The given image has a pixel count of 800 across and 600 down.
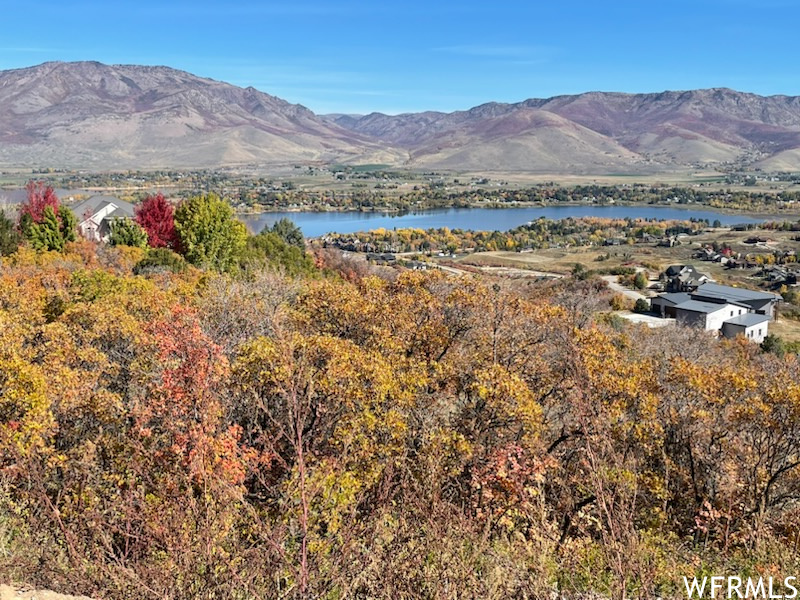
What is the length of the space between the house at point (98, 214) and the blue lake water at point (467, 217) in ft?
121

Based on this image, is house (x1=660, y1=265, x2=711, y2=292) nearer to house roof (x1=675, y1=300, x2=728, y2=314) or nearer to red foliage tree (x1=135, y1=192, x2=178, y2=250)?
house roof (x1=675, y1=300, x2=728, y2=314)

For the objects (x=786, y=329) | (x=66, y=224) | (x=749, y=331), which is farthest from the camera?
(x=786, y=329)

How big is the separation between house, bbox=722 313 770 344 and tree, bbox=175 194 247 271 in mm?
Answer: 27707

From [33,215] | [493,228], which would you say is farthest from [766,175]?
[33,215]

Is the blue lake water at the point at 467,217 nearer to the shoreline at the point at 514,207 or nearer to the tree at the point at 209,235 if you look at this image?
the shoreline at the point at 514,207

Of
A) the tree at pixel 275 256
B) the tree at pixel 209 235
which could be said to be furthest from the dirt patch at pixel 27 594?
the tree at pixel 209 235

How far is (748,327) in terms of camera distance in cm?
3584

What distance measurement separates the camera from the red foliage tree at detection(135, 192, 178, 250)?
1233 inches

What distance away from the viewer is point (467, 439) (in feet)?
25.3

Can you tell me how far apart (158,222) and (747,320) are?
109 feet

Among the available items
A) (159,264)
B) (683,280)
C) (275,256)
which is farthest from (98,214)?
(683,280)

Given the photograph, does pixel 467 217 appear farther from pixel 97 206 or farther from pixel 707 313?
pixel 97 206

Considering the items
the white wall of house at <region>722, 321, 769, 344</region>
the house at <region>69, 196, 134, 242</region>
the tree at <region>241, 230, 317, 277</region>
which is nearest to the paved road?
the white wall of house at <region>722, 321, 769, 344</region>

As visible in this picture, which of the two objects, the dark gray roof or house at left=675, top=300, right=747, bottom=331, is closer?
house at left=675, top=300, right=747, bottom=331
